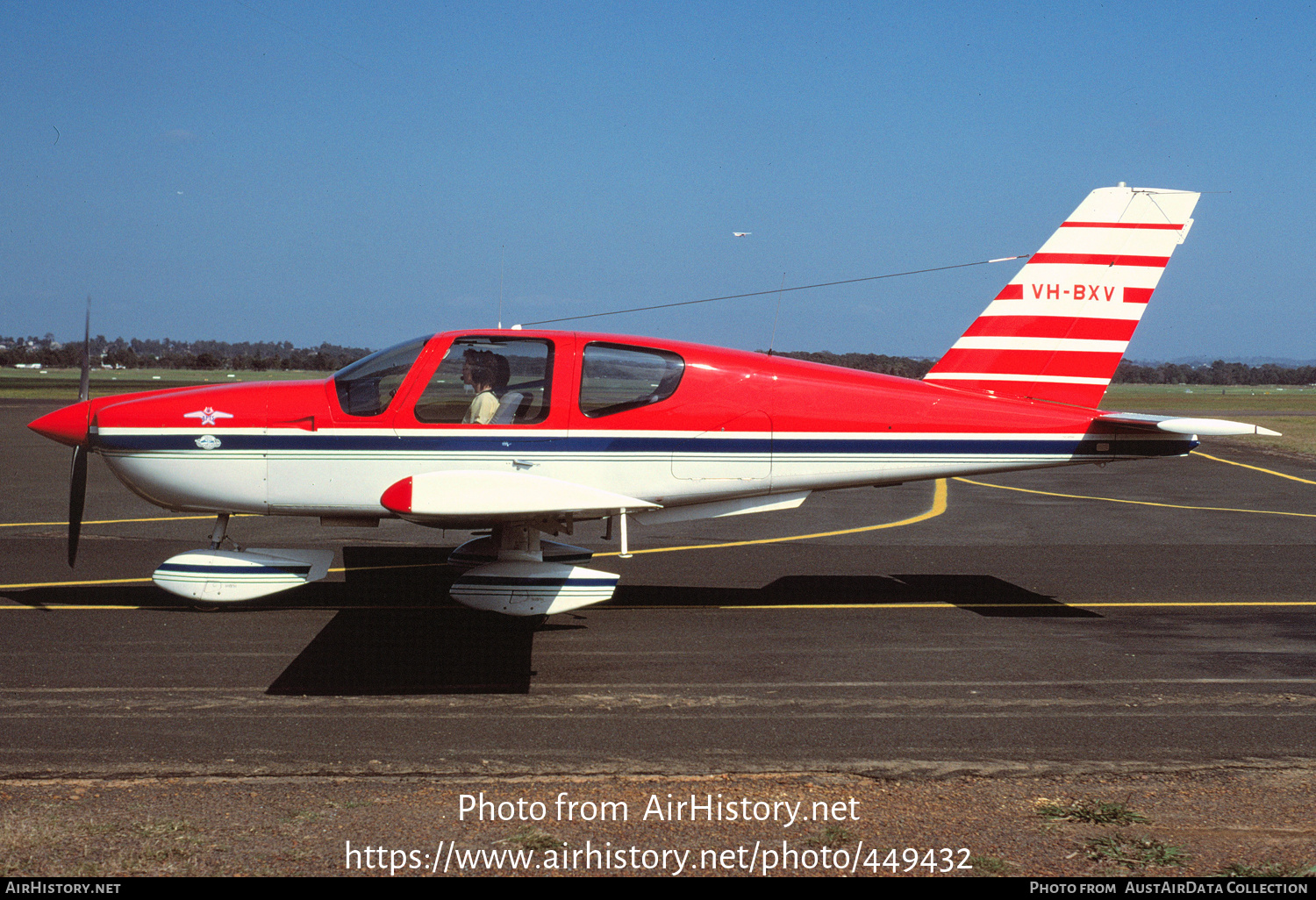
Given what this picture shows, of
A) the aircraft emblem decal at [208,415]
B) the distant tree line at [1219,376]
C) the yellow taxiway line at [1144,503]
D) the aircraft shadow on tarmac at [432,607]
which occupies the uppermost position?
the distant tree line at [1219,376]

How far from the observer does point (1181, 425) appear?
8234 millimetres

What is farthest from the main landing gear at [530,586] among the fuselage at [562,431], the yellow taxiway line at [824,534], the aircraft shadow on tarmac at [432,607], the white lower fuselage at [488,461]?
the yellow taxiway line at [824,534]

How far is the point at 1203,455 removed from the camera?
24906mm

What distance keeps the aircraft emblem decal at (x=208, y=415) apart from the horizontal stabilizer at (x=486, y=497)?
1857 mm

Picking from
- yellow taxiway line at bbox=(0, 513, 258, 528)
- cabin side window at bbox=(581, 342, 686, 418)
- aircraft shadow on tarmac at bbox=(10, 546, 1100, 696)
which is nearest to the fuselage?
cabin side window at bbox=(581, 342, 686, 418)

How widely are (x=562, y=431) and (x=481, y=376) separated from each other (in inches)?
31.3

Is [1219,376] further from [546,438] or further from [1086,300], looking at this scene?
[546,438]

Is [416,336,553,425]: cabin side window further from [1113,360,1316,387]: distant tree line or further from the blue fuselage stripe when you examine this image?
[1113,360,1316,387]: distant tree line

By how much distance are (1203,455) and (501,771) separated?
24379 millimetres

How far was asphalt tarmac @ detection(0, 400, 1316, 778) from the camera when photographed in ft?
18.3

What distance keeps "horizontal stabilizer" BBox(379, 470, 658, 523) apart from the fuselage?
706 millimetres

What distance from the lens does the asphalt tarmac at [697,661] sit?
5.57 meters

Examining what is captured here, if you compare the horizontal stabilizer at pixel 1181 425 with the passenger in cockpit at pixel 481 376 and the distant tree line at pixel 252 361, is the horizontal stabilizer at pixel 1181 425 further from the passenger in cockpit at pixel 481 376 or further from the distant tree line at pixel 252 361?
the distant tree line at pixel 252 361

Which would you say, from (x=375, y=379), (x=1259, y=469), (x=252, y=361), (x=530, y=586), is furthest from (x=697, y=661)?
(x=252, y=361)
